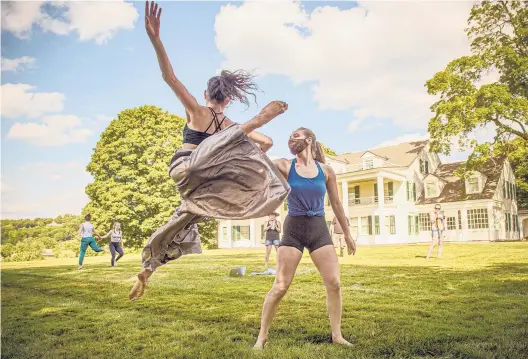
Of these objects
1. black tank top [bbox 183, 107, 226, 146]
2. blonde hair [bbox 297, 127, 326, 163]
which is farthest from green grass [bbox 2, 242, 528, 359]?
black tank top [bbox 183, 107, 226, 146]

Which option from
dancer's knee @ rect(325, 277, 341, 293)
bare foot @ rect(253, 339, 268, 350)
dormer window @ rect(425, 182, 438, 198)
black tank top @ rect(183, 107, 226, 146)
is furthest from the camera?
dormer window @ rect(425, 182, 438, 198)

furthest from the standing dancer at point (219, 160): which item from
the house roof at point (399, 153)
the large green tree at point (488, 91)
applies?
the house roof at point (399, 153)

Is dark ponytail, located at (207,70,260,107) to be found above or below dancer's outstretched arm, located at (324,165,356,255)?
above

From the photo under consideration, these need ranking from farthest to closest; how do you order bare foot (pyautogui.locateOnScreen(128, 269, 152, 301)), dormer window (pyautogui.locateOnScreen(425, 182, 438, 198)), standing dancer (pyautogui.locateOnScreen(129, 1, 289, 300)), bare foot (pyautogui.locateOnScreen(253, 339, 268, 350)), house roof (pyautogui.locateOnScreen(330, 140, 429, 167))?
house roof (pyautogui.locateOnScreen(330, 140, 429, 167))
dormer window (pyautogui.locateOnScreen(425, 182, 438, 198))
bare foot (pyautogui.locateOnScreen(253, 339, 268, 350))
bare foot (pyautogui.locateOnScreen(128, 269, 152, 301))
standing dancer (pyautogui.locateOnScreen(129, 1, 289, 300))

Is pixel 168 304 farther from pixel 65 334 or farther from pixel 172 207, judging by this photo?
pixel 172 207

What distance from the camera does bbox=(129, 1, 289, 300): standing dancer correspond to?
4059 millimetres

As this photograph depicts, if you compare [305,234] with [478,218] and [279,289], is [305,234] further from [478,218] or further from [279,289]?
[478,218]

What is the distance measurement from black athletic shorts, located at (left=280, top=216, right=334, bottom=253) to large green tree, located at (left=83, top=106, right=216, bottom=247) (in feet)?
109

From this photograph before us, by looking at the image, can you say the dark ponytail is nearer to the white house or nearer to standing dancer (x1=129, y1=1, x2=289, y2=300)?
standing dancer (x1=129, y1=1, x2=289, y2=300)

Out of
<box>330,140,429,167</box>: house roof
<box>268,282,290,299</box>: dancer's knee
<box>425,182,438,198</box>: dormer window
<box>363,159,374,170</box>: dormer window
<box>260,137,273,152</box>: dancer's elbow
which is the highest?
<box>330,140,429,167</box>: house roof

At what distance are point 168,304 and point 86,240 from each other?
10287mm

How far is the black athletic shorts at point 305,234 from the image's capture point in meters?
5.32

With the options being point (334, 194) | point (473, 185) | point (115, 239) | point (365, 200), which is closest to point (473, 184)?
point (473, 185)

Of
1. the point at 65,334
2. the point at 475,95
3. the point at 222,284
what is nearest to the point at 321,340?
the point at 65,334
